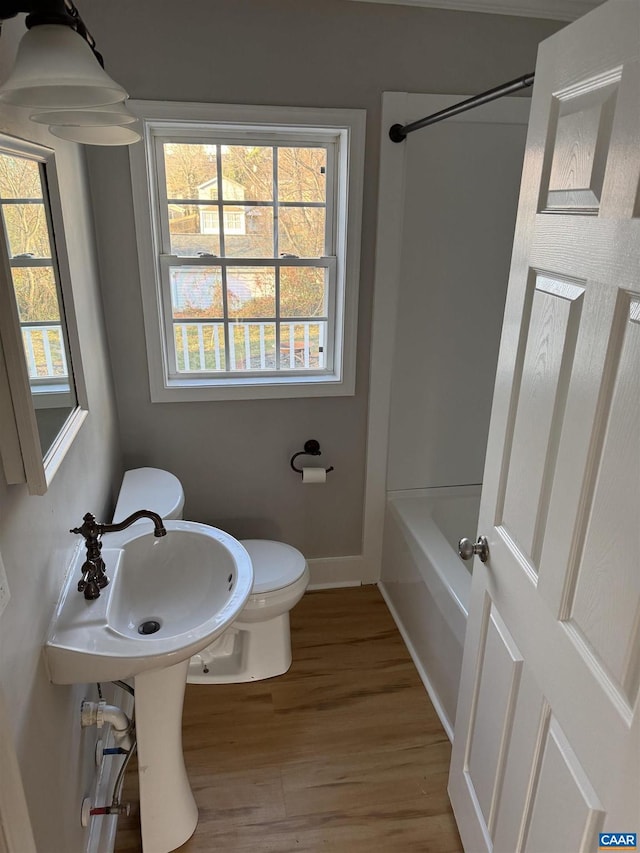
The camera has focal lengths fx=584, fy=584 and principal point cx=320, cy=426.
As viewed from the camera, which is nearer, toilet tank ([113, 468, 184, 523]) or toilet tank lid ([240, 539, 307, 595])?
toilet tank ([113, 468, 184, 523])

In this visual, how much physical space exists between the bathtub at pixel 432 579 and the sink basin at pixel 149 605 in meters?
0.82

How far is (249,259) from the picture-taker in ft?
7.78

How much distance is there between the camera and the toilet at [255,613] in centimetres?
217

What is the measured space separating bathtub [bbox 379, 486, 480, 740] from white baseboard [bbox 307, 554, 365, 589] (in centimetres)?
12

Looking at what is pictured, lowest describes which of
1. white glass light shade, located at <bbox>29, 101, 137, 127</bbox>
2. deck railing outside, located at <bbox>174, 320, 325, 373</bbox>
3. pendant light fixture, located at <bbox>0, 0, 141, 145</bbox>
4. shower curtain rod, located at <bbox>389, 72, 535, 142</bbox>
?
deck railing outside, located at <bbox>174, 320, 325, 373</bbox>

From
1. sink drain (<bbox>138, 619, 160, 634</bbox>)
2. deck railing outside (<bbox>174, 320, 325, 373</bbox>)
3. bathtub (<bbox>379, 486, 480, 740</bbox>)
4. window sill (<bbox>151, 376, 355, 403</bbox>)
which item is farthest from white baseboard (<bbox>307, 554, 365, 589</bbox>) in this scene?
sink drain (<bbox>138, 619, 160, 634</bbox>)

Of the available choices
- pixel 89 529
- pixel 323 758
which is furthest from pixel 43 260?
pixel 323 758

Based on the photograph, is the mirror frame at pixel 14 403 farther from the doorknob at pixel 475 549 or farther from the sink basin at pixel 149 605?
the doorknob at pixel 475 549

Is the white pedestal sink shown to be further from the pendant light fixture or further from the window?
the pendant light fixture

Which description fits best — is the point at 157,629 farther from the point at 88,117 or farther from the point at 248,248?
the point at 248,248

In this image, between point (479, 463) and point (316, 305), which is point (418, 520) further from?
point (316, 305)

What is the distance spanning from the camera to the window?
2.18 meters

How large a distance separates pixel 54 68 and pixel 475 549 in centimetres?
131

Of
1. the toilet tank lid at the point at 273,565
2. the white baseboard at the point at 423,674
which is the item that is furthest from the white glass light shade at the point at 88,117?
the white baseboard at the point at 423,674
